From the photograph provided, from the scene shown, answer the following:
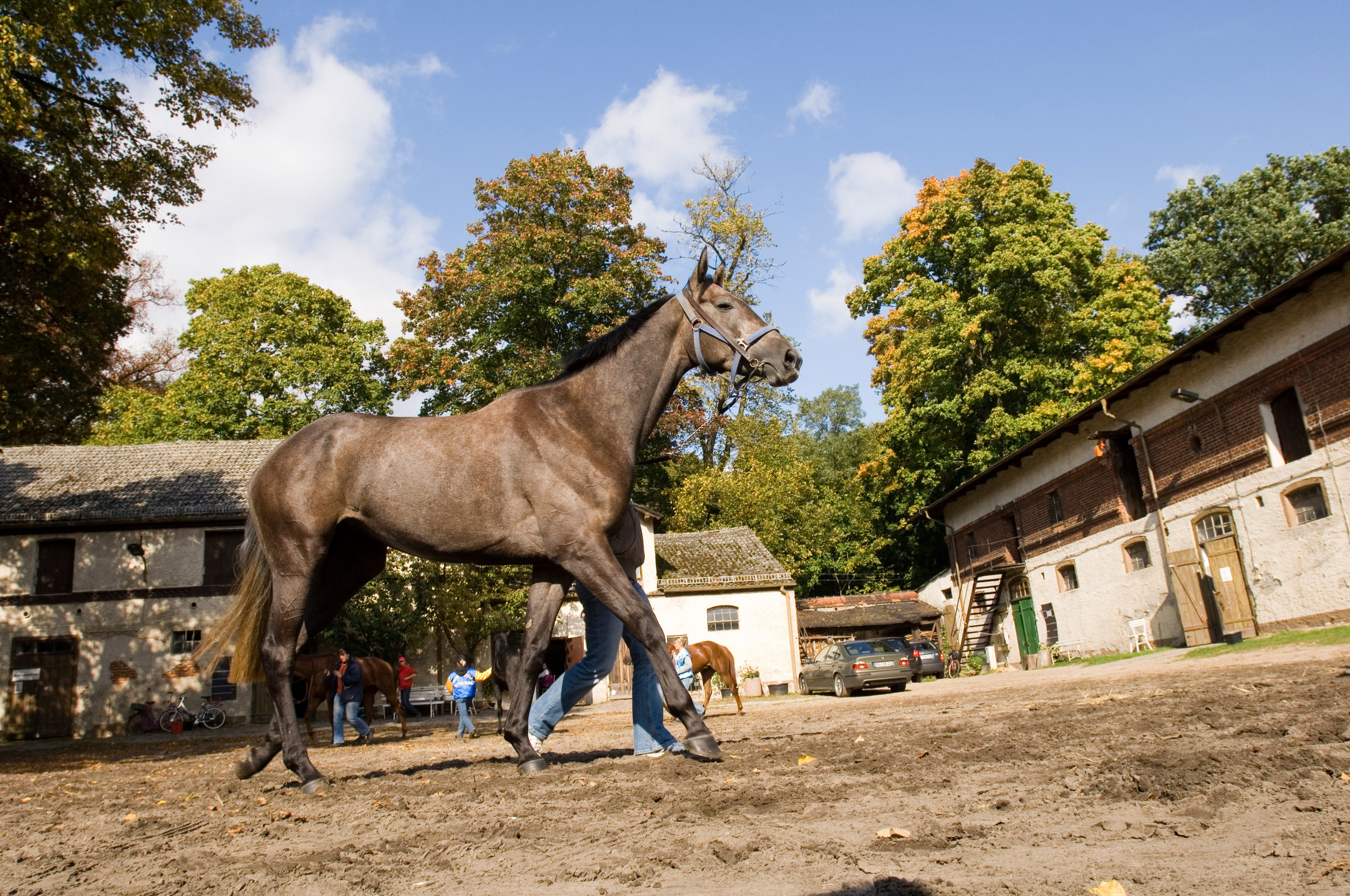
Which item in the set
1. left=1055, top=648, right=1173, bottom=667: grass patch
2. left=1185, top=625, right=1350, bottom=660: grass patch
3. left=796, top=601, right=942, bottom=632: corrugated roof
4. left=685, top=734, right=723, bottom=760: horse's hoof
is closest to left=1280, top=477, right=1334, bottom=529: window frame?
left=1185, top=625, right=1350, bottom=660: grass patch

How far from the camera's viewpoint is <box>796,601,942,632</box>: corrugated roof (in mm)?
37812

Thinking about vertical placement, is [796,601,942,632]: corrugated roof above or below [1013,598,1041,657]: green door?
above

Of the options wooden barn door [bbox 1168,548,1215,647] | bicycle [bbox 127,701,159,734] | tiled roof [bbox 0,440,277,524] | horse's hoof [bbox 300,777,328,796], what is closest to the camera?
horse's hoof [bbox 300,777,328,796]

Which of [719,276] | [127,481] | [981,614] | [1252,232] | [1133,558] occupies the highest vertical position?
[1252,232]

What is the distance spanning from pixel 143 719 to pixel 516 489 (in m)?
26.9

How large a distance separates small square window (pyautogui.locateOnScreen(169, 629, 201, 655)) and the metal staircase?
26.3 metres

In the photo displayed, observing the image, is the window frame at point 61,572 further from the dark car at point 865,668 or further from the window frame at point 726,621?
the dark car at point 865,668

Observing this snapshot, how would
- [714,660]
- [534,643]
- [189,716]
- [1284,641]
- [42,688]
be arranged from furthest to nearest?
[42,688] → [189,716] → [714,660] → [1284,641] → [534,643]

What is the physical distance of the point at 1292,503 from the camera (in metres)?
19.4

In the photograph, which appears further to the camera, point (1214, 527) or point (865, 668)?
point (865, 668)

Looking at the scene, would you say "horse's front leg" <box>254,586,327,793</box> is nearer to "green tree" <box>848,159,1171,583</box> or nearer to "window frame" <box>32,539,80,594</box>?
"window frame" <box>32,539,80,594</box>

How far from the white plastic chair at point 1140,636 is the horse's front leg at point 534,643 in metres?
22.6

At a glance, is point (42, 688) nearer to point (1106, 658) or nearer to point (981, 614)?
point (1106, 658)

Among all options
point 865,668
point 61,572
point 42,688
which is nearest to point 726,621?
point 865,668
